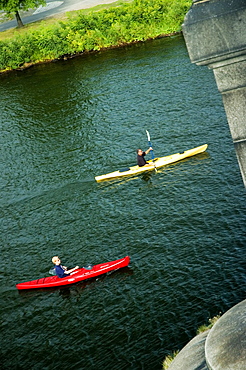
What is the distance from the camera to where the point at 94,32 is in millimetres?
48812

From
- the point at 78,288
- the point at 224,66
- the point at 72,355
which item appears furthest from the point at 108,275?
the point at 224,66

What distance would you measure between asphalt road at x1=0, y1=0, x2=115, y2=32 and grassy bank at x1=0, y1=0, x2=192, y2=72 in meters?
4.30

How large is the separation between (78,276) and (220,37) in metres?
14.8

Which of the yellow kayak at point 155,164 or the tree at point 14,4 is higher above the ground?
the tree at point 14,4

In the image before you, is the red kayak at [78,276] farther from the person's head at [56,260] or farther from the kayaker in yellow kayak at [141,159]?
the kayaker in yellow kayak at [141,159]

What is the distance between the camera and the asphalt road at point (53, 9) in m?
53.7

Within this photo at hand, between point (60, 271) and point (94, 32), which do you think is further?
point (94, 32)

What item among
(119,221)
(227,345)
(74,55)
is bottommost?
(119,221)

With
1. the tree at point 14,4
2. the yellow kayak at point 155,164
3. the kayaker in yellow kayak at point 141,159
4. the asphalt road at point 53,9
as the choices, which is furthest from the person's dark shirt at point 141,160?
the asphalt road at point 53,9

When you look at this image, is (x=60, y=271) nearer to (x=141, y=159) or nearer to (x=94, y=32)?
(x=141, y=159)

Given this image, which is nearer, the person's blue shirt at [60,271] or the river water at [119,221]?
the river water at [119,221]

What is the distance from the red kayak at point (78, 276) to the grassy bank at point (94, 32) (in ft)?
110

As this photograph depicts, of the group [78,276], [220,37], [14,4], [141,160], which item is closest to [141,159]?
[141,160]

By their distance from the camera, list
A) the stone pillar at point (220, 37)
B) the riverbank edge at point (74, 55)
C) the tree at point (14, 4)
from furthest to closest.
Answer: the tree at point (14, 4) < the riverbank edge at point (74, 55) < the stone pillar at point (220, 37)
